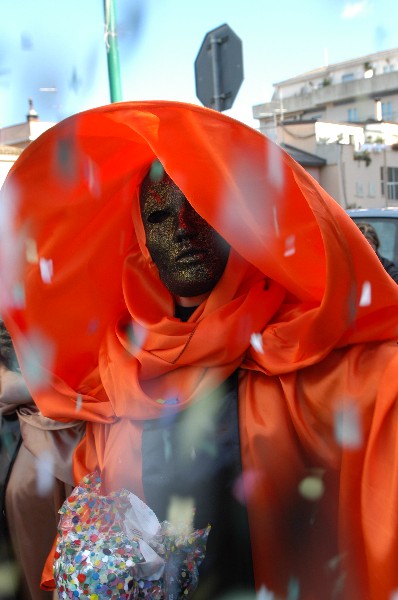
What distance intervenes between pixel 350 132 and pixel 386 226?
2116 centimetres

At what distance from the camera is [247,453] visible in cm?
152

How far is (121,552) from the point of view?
4.30 ft

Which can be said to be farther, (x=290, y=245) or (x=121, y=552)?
(x=290, y=245)

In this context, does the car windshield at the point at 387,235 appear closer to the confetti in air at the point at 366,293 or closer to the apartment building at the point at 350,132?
the confetti in air at the point at 366,293

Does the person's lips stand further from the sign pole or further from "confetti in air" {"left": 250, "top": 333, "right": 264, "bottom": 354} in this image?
the sign pole

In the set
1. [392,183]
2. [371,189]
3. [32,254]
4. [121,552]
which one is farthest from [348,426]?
[392,183]

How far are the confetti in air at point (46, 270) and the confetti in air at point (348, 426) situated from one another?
0.94 meters

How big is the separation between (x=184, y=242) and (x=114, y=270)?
37 cm

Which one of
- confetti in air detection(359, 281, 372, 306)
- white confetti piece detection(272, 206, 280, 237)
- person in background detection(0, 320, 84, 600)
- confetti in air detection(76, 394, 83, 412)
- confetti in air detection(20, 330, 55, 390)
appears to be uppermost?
white confetti piece detection(272, 206, 280, 237)

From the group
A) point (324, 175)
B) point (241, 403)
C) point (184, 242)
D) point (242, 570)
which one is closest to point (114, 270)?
point (184, 242)

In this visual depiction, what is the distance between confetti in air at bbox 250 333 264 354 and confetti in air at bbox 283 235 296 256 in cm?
21

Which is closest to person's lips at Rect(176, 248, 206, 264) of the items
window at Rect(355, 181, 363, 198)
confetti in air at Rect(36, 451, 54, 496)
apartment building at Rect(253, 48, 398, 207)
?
confetti in air at Rect(36, 451, 54, 496)

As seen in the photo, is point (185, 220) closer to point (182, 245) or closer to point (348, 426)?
point (182, 245)

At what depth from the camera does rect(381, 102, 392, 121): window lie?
1177 inches
